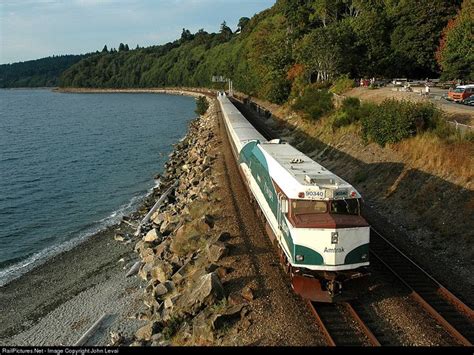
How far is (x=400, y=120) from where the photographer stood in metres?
31.3

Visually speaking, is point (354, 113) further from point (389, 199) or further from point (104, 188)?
point (104, 188)

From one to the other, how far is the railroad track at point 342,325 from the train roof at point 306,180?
12.5ft

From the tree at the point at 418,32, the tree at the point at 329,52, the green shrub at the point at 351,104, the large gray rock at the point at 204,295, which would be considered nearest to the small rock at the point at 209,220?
the large gray rock at the point at 204,295

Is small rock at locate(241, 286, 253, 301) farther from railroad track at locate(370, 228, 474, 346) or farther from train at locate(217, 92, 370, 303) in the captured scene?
railroad track at locate(370, 228, 474, 346)

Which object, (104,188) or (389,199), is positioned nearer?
(389,199)

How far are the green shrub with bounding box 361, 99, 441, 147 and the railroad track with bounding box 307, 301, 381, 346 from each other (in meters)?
19.0

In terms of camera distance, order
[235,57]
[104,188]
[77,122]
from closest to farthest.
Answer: [104,188], [77,122], [235,57]

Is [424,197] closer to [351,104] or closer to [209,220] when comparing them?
[209,220]

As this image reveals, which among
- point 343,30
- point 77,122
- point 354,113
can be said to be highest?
point 343,30

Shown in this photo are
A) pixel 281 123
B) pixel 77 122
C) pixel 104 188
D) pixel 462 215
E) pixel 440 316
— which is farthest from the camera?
pixel 77 122

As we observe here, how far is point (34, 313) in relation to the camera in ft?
76.3

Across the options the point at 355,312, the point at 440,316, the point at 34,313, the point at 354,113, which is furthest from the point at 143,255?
the point at 354,113

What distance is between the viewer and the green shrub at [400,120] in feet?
101

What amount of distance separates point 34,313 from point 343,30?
61185 millimetres
